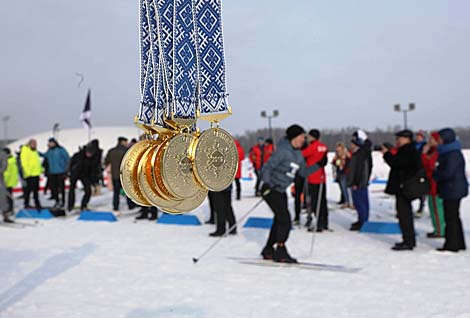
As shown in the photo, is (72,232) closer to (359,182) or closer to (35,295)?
(35,295)

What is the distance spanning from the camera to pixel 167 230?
9.40m

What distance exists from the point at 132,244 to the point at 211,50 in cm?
619

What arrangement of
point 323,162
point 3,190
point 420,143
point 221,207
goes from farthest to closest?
point 3,190 → point 420,143 → point 323,162 → point 221,207

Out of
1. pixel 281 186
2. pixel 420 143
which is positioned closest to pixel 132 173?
pixel 281 186

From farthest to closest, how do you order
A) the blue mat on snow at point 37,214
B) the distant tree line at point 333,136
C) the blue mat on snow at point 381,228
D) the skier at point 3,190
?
the distant tree line at point 333,136 → the blue mat on snow at point 37,214 → the skier at point 3,190 → the blue mat on snow at point 381,228

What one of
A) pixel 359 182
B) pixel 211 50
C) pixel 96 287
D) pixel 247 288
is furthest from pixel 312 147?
pixel 211 50

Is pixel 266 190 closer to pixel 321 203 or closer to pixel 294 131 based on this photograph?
pixel 294 131

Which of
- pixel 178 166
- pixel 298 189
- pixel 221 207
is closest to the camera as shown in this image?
pixel 178 166

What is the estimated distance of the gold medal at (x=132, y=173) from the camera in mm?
2158

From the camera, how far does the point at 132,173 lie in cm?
215

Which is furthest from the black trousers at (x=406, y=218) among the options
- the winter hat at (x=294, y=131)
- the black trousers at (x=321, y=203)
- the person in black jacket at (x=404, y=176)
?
the black trousers at (x=321, y=203)

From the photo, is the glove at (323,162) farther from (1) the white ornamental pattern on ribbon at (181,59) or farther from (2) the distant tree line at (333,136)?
(2) the distant tree line at (333,136)

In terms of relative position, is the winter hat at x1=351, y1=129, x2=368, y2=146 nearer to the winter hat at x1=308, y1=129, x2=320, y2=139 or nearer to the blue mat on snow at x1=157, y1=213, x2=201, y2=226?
the winter hat at x1=308, y1=129, x2=320, y2=139

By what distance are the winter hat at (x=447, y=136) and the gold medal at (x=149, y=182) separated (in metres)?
5.96
